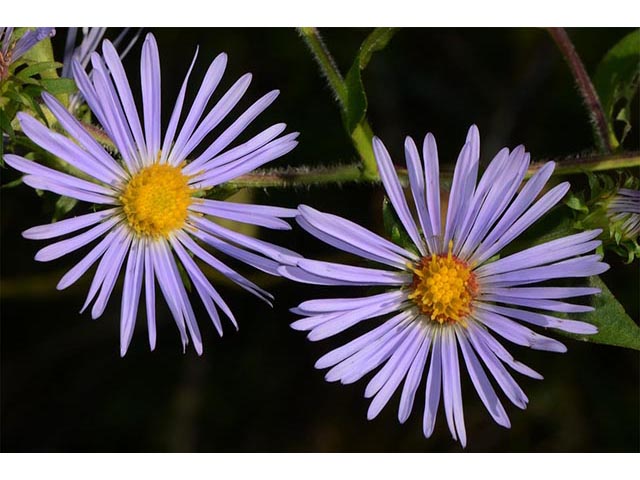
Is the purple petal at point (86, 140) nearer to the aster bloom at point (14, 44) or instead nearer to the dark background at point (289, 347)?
the aster bloom at point (14, 44)

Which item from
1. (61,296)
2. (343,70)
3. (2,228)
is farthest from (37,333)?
(343,70)

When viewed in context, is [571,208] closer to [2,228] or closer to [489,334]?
[489,334]

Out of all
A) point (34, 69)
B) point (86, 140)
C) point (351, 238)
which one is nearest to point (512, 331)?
point (351, 238)

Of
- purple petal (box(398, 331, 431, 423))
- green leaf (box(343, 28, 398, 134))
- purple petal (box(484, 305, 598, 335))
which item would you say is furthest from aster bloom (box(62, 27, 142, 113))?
purple petal (box(484, 305, 598, 335))

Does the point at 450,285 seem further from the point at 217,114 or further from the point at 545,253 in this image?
the point at 217,114

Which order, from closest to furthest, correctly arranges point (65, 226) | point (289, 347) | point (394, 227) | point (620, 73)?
point (65, 226) < point (394, 227) < point (620, 73) < point (289, 347)

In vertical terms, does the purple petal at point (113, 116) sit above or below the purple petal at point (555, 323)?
above

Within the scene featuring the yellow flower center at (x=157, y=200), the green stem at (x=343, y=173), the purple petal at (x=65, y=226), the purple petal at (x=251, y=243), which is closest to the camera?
the purple petal at (x=65, y=226)

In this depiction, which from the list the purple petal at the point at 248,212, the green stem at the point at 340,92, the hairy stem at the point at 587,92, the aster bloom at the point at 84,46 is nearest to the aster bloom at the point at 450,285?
the purple petal at the point at 248,212
